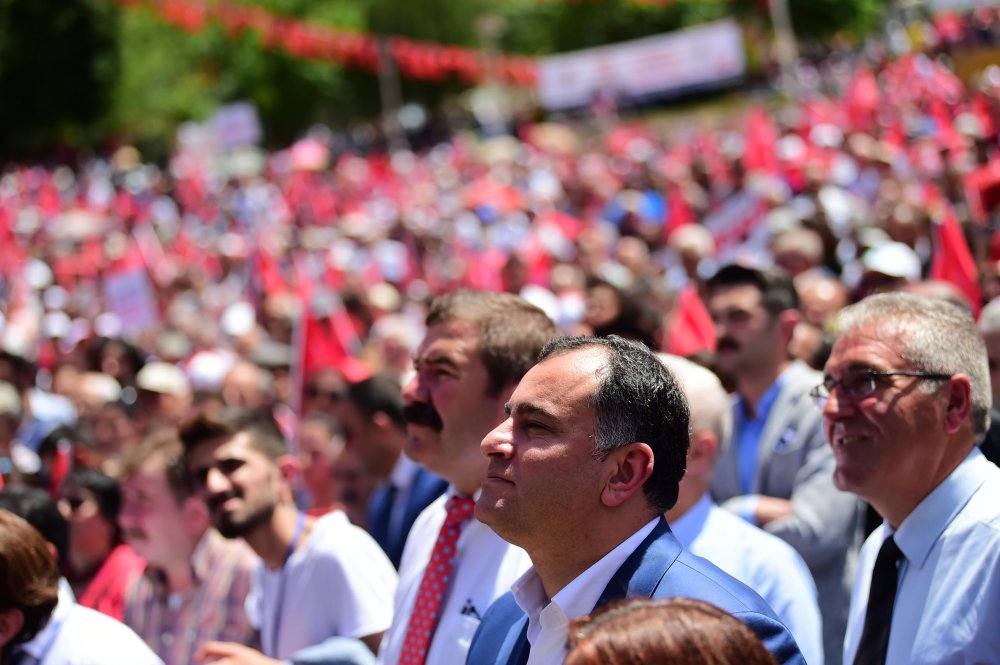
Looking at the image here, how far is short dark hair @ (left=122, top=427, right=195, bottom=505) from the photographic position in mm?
4590

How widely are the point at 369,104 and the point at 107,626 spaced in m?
53.1

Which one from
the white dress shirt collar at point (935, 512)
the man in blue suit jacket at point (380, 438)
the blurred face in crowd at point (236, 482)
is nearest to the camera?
the white dress shirt collar at point (935, 512)

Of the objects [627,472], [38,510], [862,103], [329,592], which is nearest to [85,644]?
[329,592]

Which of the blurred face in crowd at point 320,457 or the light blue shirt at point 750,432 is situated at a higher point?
the light blue shirt at point 750,432

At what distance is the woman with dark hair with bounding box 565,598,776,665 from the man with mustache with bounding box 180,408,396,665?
201 cm

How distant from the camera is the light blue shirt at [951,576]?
9.02 feet

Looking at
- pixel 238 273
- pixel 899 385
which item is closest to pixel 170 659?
pixel 899 385

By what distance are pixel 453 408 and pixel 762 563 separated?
1.00 m

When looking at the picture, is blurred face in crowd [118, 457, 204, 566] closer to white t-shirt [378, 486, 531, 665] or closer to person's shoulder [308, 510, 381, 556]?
person's shoulder [308, 510, 381, 556]

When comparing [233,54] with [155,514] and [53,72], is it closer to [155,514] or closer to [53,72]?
[53,72]

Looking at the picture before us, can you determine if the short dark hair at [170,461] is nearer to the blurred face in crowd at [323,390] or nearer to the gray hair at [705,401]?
the blurred face in crowd at [323,390]

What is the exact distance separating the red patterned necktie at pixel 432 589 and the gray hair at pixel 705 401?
825 millimetres

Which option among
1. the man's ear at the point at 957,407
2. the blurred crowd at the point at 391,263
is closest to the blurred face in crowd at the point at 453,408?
the man's ear at the point at 957,407

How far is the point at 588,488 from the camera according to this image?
2523 millimetres
